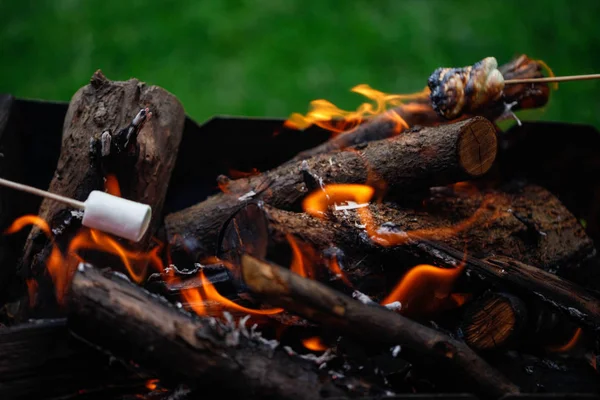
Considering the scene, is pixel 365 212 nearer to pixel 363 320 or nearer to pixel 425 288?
pixel 425 288

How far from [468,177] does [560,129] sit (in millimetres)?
1290

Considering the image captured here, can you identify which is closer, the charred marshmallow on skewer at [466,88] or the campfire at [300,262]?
the campfire at [300,262]

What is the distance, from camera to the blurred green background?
472cm

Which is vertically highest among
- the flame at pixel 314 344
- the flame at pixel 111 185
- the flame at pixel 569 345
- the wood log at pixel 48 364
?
the flame at pixel 111 185

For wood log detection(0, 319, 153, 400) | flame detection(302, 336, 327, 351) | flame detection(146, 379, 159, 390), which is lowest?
flame detection(146, 379, 159, 390)

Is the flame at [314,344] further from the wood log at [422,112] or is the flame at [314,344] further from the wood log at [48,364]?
the wood log at [422,112]

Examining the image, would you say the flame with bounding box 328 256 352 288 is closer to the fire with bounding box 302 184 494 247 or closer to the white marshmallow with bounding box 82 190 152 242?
the fire with bounding box 302 184 494 247

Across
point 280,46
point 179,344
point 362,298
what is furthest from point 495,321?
point 280,46

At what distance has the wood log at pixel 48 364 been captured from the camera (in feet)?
5.87

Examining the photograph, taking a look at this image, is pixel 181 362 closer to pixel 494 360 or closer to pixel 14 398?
pixel 14 398

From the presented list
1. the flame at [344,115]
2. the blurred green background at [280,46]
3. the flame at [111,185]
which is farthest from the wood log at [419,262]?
the blurred green background at [280,46]

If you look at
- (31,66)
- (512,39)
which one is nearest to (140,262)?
(31,66)

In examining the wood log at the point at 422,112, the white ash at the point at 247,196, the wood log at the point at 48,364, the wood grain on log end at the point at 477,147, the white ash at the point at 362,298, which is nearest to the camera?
the wood log at the point at 48,364

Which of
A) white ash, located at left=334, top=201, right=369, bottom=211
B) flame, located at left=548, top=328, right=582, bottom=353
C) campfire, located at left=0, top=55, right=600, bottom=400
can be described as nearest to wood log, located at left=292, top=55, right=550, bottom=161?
campfire, located at left=0, top=55, right=600, bottom=400
